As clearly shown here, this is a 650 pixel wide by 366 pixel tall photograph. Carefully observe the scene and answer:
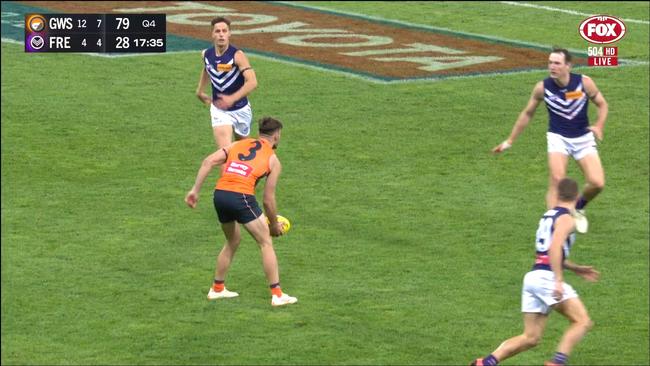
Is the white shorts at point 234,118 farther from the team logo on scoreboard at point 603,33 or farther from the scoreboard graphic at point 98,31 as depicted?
the team logo on scoreboard at point 603,33

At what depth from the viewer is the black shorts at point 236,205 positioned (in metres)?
20.0

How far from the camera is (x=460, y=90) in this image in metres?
33.4

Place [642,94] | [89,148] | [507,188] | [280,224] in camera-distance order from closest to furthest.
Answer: [280,224]
[507,188]
[89,148]
[642,94]

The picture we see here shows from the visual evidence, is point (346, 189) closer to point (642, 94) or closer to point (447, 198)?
point (447, 198)

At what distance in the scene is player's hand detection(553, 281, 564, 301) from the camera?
17.5 m

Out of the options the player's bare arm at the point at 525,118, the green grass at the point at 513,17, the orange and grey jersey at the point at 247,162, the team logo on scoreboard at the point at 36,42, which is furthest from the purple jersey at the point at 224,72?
the green grass at the point at 513,17

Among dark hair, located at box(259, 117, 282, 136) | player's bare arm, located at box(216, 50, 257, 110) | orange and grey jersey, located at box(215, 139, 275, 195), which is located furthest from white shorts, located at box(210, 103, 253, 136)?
dark hair, located at box(259, 117, 282, 136)

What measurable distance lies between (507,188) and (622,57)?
8809mm

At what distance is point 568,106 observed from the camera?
→ 21.4m

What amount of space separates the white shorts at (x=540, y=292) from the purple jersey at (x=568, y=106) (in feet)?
12.4

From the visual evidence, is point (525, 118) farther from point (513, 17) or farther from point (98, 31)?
point (513, 17)

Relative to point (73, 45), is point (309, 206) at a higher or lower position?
lower

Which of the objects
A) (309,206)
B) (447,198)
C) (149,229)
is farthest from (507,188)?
(149,229)

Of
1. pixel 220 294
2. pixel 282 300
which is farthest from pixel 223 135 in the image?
pixel 282 300
